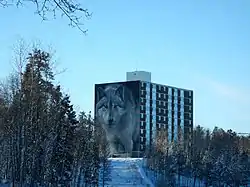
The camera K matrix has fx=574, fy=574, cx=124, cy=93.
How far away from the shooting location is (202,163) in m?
88.4

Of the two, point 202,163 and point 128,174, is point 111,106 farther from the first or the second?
point 202,163

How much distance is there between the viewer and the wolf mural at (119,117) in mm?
128625

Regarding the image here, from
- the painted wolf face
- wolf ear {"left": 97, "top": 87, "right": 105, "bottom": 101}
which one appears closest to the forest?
the painted wolf face

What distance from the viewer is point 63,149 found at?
4991 cm

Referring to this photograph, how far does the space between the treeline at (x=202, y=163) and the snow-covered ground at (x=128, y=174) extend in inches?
76.8

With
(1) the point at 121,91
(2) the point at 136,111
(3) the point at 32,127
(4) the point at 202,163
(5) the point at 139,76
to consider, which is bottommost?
(4) the point at 202,163

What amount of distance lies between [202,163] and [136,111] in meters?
42.6

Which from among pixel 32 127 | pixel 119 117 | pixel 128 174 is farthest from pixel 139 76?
pixel 32 127

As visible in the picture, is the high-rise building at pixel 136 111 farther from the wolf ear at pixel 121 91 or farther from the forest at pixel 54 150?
the forest at pixel 54 150

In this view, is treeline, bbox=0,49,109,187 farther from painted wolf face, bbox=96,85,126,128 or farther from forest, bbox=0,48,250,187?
painted wolf face, bbox=96,85,126,128

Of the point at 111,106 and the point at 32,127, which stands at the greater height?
the point at 111,106

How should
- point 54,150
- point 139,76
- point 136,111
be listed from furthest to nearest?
point 139,76, point 136,111, point 54,150

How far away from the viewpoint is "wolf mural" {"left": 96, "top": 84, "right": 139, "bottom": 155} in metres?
129

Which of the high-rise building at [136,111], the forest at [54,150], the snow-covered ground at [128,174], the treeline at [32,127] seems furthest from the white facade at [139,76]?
the treeline at [32,127]
